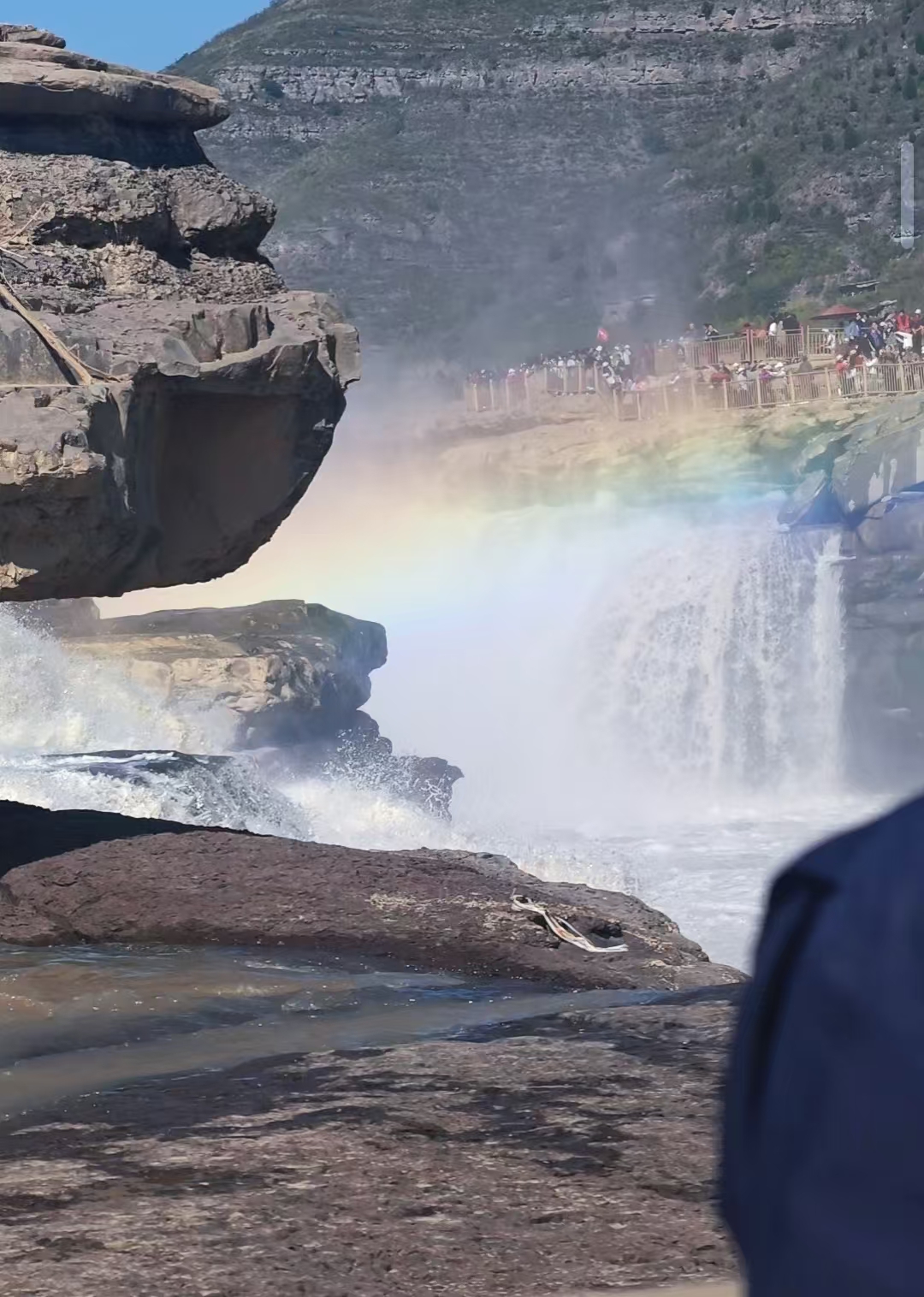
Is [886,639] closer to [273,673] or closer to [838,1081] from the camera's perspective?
[273,673]

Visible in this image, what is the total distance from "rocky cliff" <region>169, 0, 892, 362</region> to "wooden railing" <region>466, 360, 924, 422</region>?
10160 mm

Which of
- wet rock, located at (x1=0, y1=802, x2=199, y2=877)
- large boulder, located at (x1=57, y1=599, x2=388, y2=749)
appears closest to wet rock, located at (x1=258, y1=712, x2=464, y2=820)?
large boulder, located at (x1=57, y1=599, x2=388, y2=749)

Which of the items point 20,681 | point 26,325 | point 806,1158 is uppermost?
point 26,325

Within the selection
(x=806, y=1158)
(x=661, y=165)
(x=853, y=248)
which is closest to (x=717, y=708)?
(x=806, y=1158)

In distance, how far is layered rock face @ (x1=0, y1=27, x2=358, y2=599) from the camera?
6.41 meters

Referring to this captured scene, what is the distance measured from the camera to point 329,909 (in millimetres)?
6293

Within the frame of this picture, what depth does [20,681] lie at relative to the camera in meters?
17.1

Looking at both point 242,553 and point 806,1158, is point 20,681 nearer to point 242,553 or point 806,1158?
point 242,553

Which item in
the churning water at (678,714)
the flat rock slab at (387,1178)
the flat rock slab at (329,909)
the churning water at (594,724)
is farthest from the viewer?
the churning water at (678,714)

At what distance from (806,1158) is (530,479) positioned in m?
35.7

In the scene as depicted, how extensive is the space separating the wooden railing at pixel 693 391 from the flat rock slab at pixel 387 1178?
26.1 m

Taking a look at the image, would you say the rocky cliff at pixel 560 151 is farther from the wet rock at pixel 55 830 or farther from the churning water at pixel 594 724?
the wet rock at pixel 55 830

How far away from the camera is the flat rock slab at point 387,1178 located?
101 inches

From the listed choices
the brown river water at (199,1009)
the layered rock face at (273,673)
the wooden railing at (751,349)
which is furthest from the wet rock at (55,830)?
the wooden railing at (751,349)
